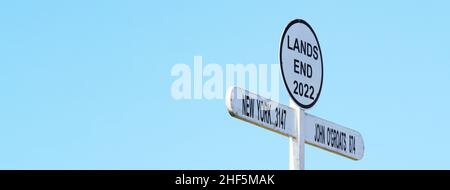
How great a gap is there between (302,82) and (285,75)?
0.78ft

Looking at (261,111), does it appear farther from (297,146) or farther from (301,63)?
(301,63)

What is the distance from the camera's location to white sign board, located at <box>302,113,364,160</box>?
67.9 ft

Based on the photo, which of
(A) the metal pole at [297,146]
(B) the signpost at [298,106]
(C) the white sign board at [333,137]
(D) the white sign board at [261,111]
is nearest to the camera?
(D) the white sign board at [261,111]

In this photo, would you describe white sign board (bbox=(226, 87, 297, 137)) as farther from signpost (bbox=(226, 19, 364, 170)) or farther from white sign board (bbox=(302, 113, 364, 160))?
white sign board (bbox=(302, 113, 364, 160))

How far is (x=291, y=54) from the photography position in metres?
20.6

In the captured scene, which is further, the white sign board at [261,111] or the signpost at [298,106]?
the signpost at [298,106]

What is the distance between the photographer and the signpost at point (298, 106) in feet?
66.2

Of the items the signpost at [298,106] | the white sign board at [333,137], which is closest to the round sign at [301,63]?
the signpost at [298,106]

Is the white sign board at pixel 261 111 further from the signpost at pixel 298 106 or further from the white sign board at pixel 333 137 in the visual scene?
the white sign board at pixel 333 137
